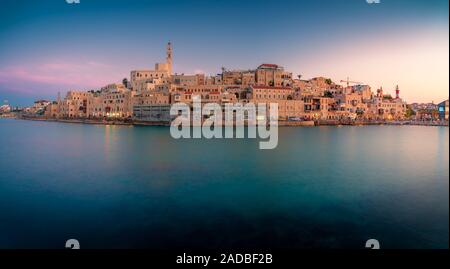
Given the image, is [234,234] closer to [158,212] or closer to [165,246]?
[165,246]

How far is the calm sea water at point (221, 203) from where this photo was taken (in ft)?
10.2

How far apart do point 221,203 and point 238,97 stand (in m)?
18.2

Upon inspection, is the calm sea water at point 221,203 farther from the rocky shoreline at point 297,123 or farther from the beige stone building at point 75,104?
the beige stone building at point 75,104

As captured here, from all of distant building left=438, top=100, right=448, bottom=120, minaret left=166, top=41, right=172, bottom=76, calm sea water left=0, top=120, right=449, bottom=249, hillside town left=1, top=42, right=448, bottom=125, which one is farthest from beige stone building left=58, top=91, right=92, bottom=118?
distant building left=438, top=100, right=448, bottom=120

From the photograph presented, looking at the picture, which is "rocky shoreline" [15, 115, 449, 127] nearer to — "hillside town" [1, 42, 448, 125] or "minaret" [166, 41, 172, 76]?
"hillside town" [1, 42, 448, 125]

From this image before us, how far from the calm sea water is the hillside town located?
13619mm

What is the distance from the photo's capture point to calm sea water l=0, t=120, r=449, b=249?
10.2 feet

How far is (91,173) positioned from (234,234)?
4397 mm

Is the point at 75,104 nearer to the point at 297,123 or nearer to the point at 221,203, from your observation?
the point at 297,123

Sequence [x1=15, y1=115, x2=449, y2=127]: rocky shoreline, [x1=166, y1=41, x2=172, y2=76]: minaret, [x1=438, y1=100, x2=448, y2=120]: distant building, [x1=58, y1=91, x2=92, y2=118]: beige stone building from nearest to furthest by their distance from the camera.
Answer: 1. [x1=15, y1=115, x2=449, y2=127]: rocky shoreline
2. [x1=166, y1=41, x2=172, y2=76]: minaret
3. [x1=438, y1=100, x2=448, y2=120]: distant building
4. [x1=58, y1=91, x2=92, y2=118]: beige stone building

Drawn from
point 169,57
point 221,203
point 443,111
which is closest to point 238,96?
point 169,57

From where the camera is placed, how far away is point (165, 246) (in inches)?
117

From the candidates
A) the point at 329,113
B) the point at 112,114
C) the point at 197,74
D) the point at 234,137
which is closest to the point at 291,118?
the point at 329,113
